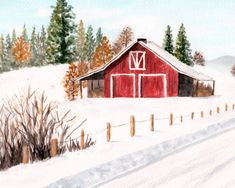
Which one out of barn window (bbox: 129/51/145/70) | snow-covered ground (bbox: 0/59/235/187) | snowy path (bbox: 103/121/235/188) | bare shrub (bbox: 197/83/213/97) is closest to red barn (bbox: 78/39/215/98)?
barn window (bbox: 129/51/145/70)

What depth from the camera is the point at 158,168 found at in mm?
12070

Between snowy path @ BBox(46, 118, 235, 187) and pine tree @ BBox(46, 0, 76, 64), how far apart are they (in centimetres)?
5340

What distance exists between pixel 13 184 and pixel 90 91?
4067cm

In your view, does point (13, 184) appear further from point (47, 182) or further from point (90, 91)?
point (90, 91)

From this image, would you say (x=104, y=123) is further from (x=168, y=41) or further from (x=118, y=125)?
(x=168, y=41)

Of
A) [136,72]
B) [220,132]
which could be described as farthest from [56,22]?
[220,132]

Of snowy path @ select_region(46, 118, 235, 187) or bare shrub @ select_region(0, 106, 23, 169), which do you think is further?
bare shrub @ select_region(0, 106, 23, 169)

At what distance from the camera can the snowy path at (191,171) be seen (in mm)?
10334

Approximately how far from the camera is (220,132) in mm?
20672

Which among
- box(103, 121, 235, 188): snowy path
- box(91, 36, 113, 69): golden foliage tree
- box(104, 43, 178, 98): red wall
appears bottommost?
box(103, 121, 235, 188): snowy path

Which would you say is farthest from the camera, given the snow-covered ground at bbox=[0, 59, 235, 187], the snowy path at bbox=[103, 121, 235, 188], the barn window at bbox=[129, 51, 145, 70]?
the barn window at bbox=[129, 51, 145, 70]

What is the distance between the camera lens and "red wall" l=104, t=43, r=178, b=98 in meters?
46.0

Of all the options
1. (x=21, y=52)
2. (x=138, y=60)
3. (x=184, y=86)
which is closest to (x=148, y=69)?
(x=138, y=60)

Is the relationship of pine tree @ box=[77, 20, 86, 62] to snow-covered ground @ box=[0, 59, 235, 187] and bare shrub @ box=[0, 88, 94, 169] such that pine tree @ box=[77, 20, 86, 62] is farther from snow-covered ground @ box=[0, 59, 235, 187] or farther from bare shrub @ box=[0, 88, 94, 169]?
bare shrub @ box=[0, 88, 94, 169]
